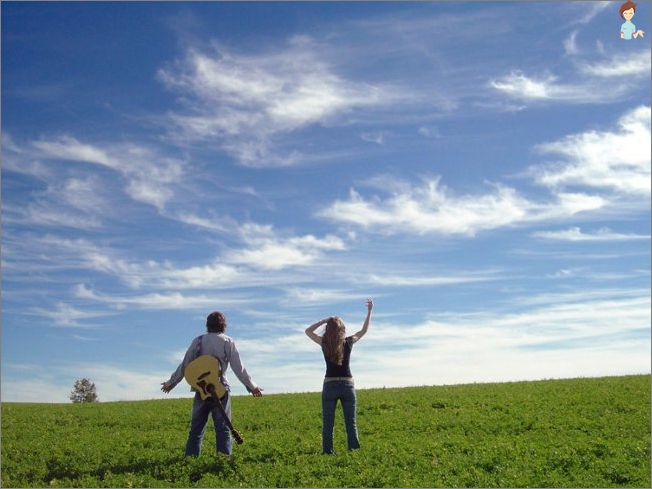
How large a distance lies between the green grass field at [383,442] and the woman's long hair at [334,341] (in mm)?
2547

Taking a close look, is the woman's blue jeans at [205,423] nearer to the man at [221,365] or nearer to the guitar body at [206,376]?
the man at [221,365]

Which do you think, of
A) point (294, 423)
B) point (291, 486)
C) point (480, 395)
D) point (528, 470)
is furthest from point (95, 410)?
point (528, 470)

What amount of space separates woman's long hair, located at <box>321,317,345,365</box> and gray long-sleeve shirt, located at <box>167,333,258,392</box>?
1921 mm

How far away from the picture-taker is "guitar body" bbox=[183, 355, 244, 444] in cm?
1558

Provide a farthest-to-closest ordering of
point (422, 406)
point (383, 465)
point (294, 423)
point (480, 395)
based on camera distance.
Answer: point (480, 395) < point (422, 406) < point (294, 423) < point (383, 465)

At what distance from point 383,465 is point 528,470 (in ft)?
12.1

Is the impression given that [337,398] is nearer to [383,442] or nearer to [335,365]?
[335,365]

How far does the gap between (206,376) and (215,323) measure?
1293 mm

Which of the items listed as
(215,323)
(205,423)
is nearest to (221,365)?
(215,323)

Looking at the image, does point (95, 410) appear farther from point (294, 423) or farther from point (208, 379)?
point (208, 379)

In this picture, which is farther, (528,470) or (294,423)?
(294,423)

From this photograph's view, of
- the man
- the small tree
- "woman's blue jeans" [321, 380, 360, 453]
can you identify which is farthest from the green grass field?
the small tree

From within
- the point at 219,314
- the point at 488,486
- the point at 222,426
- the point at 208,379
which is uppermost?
the point at 219,314

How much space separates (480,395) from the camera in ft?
99.1
